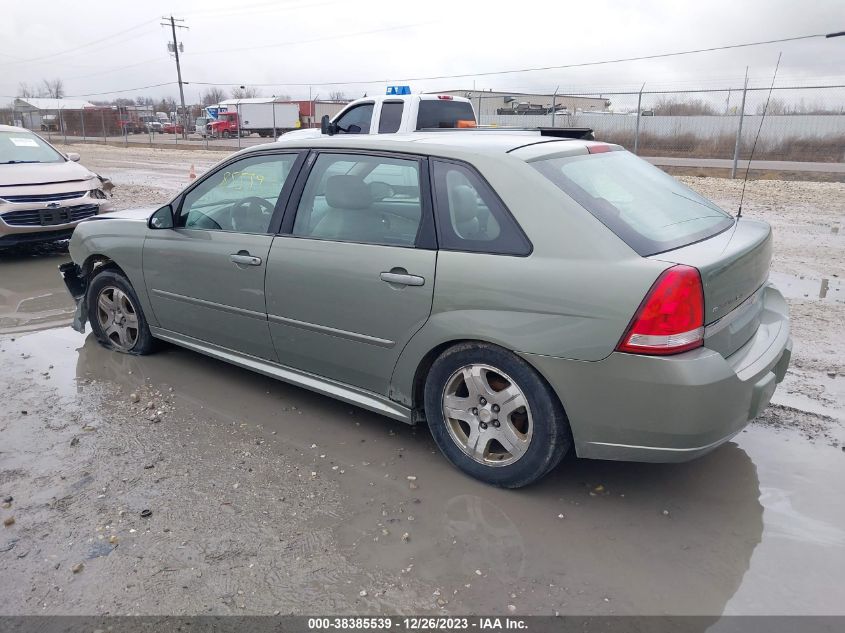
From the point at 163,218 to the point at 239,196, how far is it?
65 cm

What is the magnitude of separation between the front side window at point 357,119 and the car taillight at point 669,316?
32.0 feet

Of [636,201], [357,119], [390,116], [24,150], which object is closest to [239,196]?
[636,201]

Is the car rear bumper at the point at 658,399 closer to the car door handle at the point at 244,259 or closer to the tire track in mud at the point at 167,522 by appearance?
the tire track in mud at the point at 167,522

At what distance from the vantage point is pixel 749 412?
2928mm

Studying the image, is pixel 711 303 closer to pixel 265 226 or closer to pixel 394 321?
pixel 394 321

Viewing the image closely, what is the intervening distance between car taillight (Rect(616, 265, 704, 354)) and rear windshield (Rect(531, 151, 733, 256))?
0.70ft

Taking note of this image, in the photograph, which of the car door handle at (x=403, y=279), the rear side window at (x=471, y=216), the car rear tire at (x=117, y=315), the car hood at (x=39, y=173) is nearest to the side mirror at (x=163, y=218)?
the car rear tire at (x=117, y=315)

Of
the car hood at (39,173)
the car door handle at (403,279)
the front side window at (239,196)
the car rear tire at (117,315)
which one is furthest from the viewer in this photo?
the car hood at (39,173)

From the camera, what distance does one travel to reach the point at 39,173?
8.62 metres

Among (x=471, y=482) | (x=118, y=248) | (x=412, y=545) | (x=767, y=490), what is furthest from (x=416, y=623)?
(x=118, y=248)

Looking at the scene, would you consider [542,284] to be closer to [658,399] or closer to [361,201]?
[658,399]

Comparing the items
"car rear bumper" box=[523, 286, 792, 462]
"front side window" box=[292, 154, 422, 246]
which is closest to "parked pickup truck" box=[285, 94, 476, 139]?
"front side window" box=[292, 154, 422, 246]

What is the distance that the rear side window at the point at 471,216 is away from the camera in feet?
10.1

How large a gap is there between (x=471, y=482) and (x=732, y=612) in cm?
130
